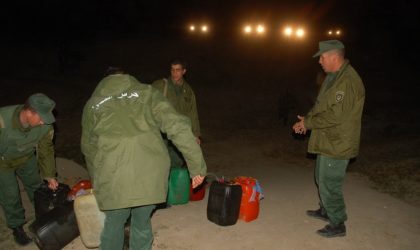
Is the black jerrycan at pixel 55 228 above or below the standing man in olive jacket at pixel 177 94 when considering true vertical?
below

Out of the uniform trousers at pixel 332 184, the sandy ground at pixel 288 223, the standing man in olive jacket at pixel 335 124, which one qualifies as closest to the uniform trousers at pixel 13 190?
the sandy ground at pixel 288 223

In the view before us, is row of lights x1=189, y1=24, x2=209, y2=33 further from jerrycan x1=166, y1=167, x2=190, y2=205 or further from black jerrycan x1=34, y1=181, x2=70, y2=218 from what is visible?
black jerrycan x1=34, y1=181, x2=70, y2=218

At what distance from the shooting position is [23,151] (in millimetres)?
4723

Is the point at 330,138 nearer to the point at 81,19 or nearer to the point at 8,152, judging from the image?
the point at 8,152

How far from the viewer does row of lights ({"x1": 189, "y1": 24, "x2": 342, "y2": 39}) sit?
26.0 meters

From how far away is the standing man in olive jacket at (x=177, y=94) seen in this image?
5910mm

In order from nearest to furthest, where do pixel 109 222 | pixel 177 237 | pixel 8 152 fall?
pixel 109 222
pixel 8 152
pixel 177 237

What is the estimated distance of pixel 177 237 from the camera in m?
4.93

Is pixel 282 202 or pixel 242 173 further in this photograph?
pixel 242 173

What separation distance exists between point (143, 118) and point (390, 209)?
4.91 meters

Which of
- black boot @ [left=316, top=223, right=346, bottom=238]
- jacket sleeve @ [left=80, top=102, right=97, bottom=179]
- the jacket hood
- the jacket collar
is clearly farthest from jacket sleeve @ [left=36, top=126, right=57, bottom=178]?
black boot @ [left=316, top=223, right=346, bottom=238]

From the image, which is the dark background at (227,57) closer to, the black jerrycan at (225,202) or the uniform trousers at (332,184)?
the uniform trousers at (332,184)

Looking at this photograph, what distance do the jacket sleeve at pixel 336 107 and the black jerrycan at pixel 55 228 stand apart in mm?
3390

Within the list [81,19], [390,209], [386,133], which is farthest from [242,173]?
[81,19]
